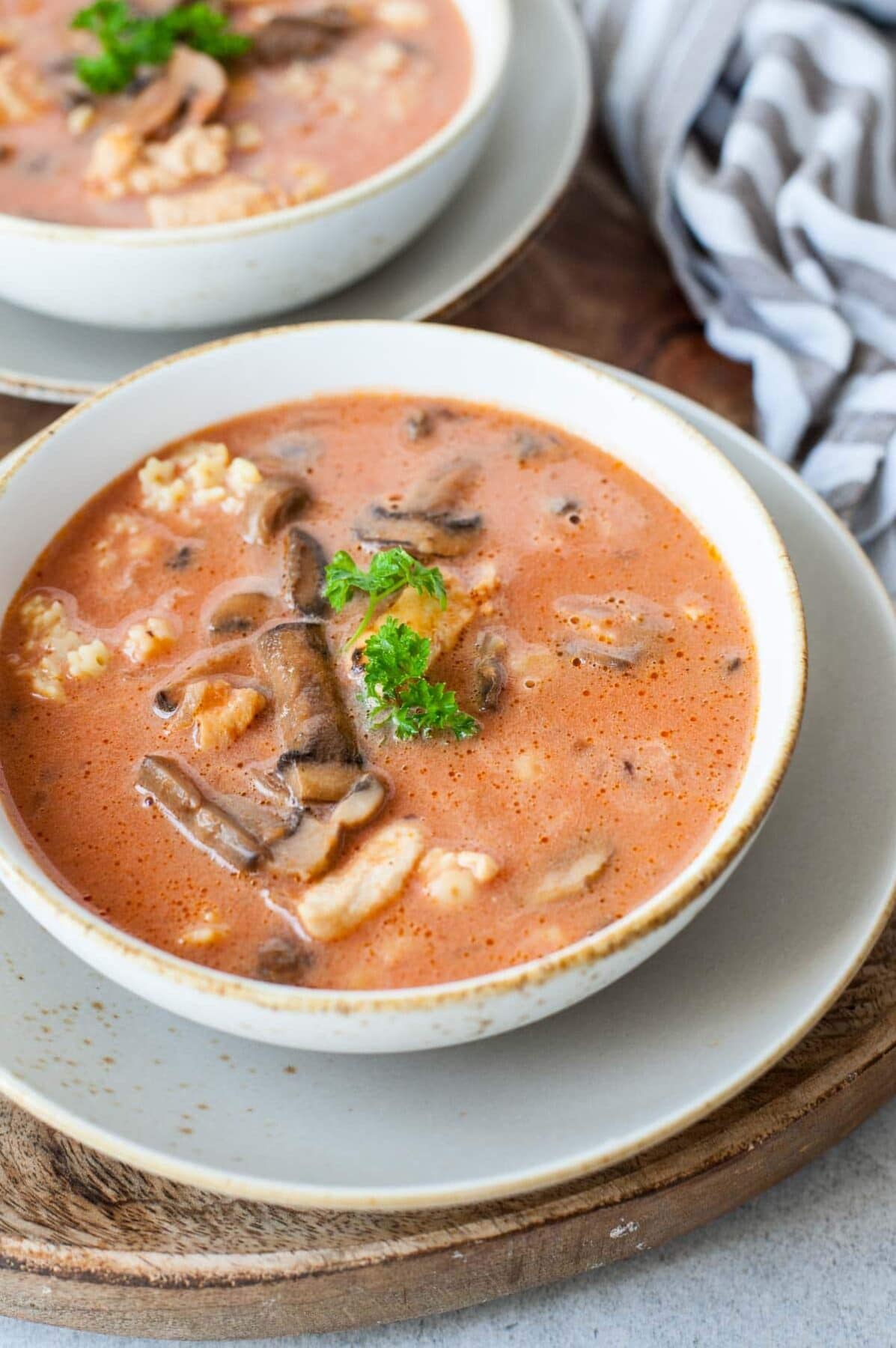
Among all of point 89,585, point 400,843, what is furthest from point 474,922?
point 89,585

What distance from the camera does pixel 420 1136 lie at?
2234mm

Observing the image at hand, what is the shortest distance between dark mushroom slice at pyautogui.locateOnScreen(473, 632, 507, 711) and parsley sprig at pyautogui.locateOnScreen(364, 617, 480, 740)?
0.05 meters

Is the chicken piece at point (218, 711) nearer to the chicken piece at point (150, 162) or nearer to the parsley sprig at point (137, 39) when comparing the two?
the chicken piece at point (150, 162)

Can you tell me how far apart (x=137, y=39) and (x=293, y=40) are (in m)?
0.43

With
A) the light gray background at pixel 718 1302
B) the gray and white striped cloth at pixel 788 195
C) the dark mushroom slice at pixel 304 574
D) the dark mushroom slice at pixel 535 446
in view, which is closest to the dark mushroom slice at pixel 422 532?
the dark mushroom slice at pixel 304 574

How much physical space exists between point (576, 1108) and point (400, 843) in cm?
49

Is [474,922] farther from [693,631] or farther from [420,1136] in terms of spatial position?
[693,631]

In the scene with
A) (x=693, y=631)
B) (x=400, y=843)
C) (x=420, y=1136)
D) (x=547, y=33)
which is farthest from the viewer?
(x=547, y=33)

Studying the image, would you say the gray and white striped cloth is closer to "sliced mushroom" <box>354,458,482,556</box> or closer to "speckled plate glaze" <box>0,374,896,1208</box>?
"sliced mushroom" <box>354,458,482,556</box>

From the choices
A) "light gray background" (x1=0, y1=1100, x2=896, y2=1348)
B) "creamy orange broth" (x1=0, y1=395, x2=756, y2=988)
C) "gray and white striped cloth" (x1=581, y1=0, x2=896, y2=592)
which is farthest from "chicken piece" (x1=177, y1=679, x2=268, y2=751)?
"gray and white striped cloth" (x1=581, y1=0, x2=896, y2=592)

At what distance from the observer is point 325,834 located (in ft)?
7.89

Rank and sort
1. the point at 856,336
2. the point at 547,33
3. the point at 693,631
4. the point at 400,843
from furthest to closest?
the point at 547,33, the point at 856,336, the point at 693,631, the point at 400,843

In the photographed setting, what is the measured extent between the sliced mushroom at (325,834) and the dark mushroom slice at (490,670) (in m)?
0.26

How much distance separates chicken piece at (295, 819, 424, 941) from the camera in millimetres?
2299
